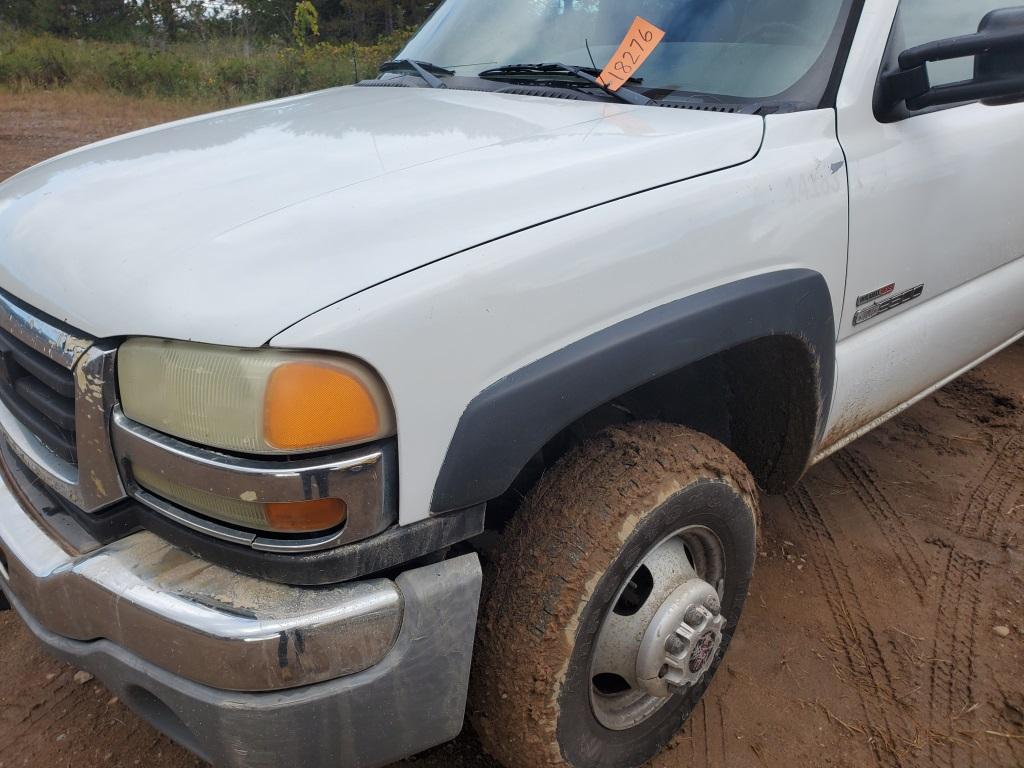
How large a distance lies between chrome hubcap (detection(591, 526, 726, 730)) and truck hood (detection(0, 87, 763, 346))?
32.3 inches

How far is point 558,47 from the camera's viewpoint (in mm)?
2461

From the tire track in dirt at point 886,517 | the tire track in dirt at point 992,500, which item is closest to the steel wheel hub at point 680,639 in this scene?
the tire track in dirt at point 886,517

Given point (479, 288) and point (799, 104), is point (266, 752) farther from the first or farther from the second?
point (799, 104)

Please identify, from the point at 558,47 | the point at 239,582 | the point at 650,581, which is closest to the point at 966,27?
the point at 558,47

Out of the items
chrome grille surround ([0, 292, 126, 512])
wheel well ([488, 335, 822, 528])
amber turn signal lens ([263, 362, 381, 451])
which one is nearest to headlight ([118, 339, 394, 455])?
amber turn signal lens ([263, 362, 381, 451])

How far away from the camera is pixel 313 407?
49.3 inches

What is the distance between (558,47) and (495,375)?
1.46 metres

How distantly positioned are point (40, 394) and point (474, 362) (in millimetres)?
875

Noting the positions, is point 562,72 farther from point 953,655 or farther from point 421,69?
point 953,655

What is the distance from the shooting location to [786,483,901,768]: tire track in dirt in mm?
2107

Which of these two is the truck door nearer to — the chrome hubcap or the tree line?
the chrome hubcap

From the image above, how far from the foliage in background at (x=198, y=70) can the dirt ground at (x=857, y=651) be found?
11.8m

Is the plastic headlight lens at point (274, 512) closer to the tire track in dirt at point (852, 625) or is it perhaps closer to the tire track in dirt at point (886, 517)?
the tire track in dirt at point (852, 625)

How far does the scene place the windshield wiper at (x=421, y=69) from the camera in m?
2.60
